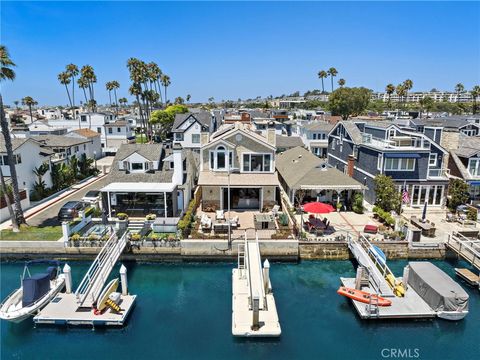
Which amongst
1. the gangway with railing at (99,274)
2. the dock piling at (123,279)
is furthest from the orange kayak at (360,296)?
the gangway with railing at (99,274)

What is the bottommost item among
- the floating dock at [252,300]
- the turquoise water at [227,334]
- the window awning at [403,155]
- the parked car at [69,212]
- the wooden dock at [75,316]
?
the turquoise water at [227,334]

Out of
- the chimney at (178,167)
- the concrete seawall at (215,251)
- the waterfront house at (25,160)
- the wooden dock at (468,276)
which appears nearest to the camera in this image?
the wooden dock at (468,276)

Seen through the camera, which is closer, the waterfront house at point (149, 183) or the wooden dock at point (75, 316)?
the wooden dock at point (75, 316)

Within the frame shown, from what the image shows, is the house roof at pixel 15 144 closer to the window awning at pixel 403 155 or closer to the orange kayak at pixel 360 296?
the orange kayak at pixel 360 296

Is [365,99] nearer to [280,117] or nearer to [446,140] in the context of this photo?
[280,117]

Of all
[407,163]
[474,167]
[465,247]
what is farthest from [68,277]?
[474,167]

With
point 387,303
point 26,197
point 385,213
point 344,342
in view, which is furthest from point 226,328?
point 26,197

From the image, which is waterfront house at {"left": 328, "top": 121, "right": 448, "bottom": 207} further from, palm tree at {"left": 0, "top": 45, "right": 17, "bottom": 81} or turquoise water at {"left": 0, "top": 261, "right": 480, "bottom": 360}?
palm tree at {"left": 0, "top": 45, "right": 17, "bottom": 81}
